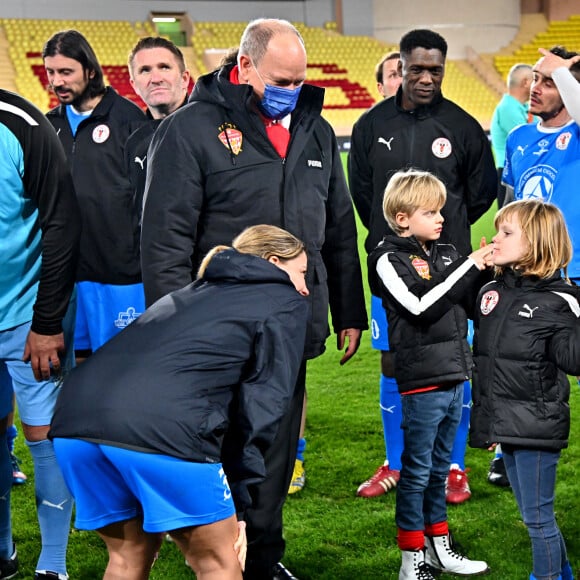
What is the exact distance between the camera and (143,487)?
2195mm

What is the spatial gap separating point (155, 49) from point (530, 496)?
8.44 feet

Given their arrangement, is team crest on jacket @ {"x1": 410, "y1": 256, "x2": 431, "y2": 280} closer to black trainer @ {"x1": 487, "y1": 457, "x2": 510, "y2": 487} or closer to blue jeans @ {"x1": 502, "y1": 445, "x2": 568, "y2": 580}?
blue jeans @ {"x1": 502, "y1": 445, "x2": 568, "y2": 580}

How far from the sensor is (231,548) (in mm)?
2322

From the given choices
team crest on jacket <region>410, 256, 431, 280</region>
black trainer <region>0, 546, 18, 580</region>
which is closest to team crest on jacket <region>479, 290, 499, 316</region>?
team crest on jacket <region>410, 256, 431, 280</region>

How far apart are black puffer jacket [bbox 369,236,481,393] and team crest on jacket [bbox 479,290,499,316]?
0.37ft

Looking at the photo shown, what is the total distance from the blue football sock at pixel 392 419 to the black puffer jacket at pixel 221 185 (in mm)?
1127

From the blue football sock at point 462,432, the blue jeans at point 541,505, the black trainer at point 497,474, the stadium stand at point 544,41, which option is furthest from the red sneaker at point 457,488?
the stadium stand at point 544,41

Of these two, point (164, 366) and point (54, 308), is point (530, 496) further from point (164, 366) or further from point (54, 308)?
point (54, 308)

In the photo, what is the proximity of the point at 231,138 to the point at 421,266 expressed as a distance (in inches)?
31.3

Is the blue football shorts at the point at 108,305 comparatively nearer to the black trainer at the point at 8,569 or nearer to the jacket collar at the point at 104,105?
the jacket collar at the point at 104,105

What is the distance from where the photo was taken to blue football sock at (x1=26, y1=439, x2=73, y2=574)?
3.17m

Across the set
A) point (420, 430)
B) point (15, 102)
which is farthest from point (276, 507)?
point (15, 102)

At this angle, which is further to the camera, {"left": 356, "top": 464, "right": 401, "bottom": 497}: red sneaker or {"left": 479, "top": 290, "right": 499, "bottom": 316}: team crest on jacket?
{"left": 356, "top": 464, "right": 401, "bottom": 497}: red sneaker

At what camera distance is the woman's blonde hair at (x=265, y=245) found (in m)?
2.47
